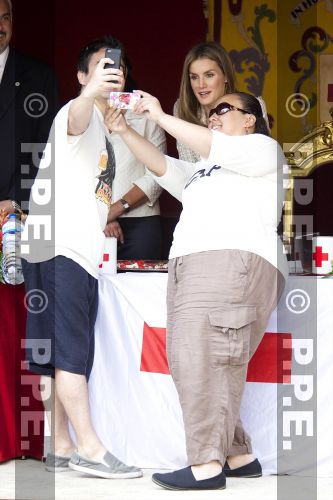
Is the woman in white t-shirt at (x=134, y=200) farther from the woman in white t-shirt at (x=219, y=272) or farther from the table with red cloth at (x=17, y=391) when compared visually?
the woman in white t-shirt at (x=219, y=272)

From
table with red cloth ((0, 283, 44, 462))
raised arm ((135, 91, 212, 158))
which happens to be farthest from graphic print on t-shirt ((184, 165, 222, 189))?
table with red cloth ((0, 283, 44, 462))

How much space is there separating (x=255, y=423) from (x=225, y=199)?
727mm

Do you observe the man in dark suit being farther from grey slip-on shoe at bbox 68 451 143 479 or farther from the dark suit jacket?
grey slip-on shoe at bbox 68 451 143 479

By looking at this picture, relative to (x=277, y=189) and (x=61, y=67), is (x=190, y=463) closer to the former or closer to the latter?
(x=277, y=189)

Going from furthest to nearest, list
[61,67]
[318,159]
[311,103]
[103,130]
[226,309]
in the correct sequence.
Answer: [61,67] < [311,103] < [318,159] < [103,130] < [226,309]

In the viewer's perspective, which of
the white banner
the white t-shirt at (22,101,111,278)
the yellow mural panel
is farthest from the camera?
the yellow mural panel

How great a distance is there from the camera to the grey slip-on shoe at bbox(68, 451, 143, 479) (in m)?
3.38

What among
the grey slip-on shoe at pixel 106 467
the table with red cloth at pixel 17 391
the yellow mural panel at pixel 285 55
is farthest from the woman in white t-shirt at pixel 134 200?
the yellow mural panel at pixel 285 55

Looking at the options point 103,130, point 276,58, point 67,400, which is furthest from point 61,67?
point 67,400

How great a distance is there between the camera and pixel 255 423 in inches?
139

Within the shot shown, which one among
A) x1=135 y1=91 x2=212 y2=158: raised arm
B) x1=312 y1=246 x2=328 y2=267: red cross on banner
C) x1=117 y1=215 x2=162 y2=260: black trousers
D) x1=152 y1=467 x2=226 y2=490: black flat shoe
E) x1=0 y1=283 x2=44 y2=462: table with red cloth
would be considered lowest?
x1=152 y1=467 x2=226 y2=490: black flat shoe

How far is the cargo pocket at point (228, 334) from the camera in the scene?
10.5 ft

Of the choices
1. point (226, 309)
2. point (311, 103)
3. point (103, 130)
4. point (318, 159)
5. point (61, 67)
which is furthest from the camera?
point (61, 67)

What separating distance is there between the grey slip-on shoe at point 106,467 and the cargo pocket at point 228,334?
18.5 inches
